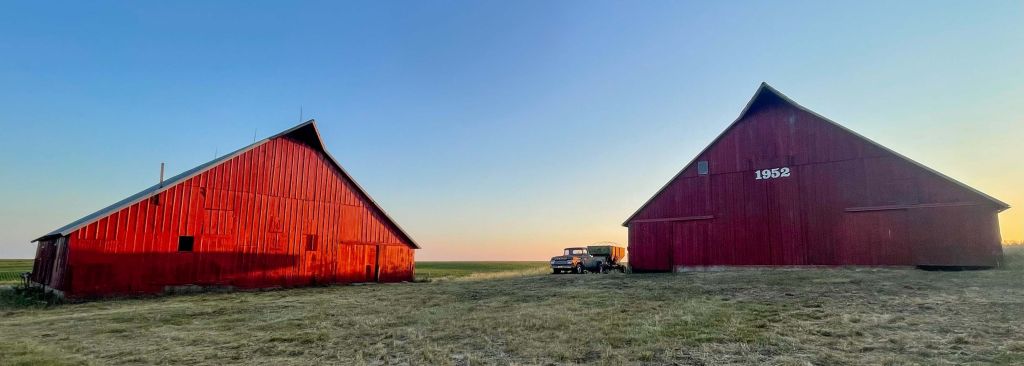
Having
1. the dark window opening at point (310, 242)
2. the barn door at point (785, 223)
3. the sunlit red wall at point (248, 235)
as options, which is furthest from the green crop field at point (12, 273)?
the barn door at point (785, 223)

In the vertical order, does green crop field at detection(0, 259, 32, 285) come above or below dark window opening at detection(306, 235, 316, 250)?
below

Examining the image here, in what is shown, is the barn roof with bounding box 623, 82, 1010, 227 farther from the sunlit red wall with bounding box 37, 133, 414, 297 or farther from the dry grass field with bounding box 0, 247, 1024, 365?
the sunlit red wall with bounding box 37, 133, 414, 297

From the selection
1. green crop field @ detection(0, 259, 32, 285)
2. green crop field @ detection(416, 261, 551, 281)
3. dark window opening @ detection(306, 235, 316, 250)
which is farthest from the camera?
green crop field @ detection(416, 261, 551, 281)

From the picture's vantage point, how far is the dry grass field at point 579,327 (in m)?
8.51

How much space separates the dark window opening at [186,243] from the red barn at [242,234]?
1.7 inches

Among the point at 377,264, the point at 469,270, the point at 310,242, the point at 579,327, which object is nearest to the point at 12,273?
the point at 310,242

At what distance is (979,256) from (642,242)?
14.8 meters

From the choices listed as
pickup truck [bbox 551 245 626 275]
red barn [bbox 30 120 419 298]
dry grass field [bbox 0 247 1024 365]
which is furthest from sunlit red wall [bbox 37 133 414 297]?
pickup truck [bbox 551 245 626 275]

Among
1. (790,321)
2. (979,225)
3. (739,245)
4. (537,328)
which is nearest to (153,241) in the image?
(537,328)

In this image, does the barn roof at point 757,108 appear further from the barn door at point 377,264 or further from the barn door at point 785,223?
the barn door at point 377,264

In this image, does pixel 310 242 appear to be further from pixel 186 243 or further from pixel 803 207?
pixel 803 207

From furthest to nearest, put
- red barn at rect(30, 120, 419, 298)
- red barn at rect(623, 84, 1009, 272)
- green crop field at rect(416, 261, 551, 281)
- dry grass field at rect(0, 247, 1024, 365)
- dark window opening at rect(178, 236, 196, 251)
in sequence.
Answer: green crop field at rect(416, 261, 551, 281), dark window opening at rect(178, 236, 196, 251), red barn at rect(623, 84, 1009, 272), red barn at rect(30, 120, 419, 298), dry grass field at rect(0, 247, 1024, 365)

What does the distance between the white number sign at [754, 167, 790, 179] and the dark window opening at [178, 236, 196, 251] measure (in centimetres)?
2728

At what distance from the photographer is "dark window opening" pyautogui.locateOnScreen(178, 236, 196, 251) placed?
22.1 m
